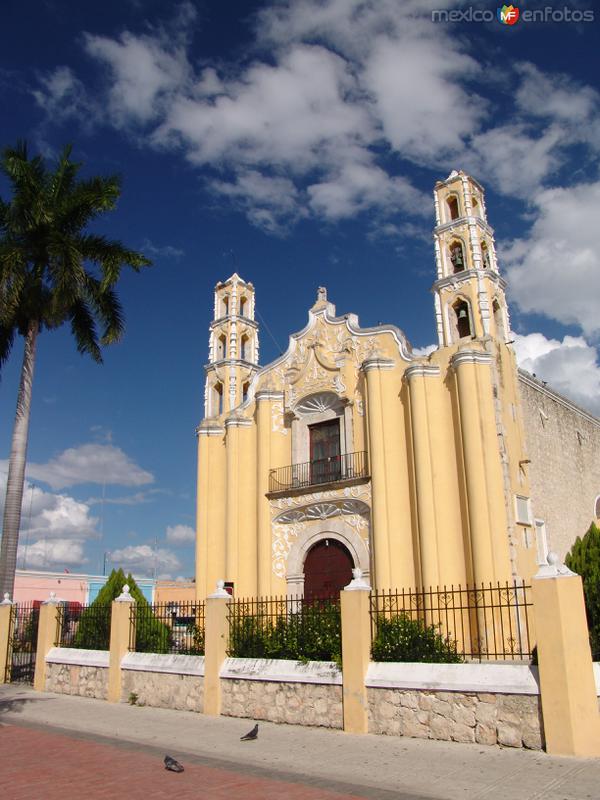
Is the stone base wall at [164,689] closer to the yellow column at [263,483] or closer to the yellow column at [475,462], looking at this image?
the yellow column at [263,483]

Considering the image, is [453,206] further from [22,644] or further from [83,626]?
[22,644]

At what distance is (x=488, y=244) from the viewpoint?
19.5m

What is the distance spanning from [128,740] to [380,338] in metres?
12.2

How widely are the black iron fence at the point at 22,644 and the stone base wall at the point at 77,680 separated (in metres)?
1.77

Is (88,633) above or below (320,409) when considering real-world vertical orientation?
below

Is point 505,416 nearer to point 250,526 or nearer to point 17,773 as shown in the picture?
point 250,526

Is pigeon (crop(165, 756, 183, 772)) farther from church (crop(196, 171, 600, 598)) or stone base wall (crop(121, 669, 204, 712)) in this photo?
church (crop(196, 171, 600, 598))

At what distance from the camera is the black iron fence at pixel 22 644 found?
16125 millimetres

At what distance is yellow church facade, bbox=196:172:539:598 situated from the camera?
16172mm

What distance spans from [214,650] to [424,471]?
7198 millimetres

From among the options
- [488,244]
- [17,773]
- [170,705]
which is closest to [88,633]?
[170,705]

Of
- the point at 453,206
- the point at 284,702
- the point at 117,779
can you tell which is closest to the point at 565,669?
the point at 284,702

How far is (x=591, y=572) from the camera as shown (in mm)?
11688

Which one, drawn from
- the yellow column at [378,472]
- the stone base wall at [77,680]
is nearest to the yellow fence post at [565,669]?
the stone base wall at [77,680]
